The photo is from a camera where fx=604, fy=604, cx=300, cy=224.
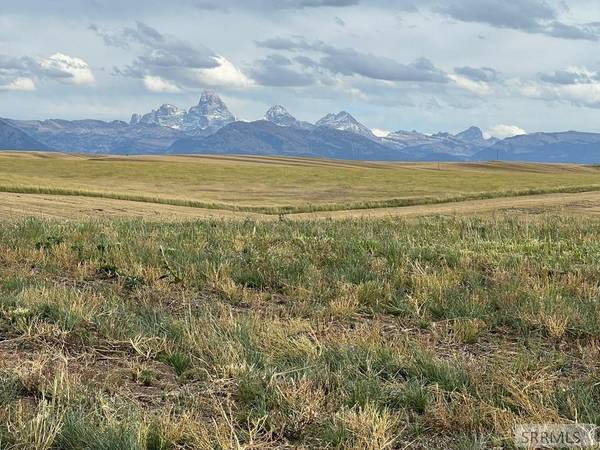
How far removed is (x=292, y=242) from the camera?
11992 millimetres

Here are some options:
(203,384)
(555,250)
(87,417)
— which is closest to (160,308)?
(203,384)

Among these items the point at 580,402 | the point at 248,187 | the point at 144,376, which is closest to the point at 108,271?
the point at 144,376

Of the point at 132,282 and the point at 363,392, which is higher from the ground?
the point at 363,392

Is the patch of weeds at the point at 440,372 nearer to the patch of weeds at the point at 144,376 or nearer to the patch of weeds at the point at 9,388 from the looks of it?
the patch of weeds at the point at 144,376

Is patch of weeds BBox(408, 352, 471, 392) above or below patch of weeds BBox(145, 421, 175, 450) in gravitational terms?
above

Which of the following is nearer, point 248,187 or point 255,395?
point 255,395

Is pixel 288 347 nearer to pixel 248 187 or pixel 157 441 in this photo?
pixel 157 441

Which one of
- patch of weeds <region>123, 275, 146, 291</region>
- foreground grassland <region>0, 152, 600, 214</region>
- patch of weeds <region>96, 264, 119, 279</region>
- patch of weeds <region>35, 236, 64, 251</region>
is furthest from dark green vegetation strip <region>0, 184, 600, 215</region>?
patch of weeds <region>123, 275, 146, 291</region>

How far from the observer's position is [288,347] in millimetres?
5461

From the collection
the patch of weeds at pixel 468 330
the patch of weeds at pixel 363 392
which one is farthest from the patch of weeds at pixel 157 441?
the patch of weeds at pixel 468 330

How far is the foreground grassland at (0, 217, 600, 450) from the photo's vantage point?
397 centimetres

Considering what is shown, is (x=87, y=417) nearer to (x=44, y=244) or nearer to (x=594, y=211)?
(x=44, y=244)

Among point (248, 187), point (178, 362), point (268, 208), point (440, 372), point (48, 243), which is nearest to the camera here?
point (440, 372)

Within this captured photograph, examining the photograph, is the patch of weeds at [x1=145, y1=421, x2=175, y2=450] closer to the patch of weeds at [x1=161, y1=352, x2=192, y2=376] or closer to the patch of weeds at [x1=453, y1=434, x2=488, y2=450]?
the patch of weeds at [x1=161, y1=352, x2=192, y2=376]
